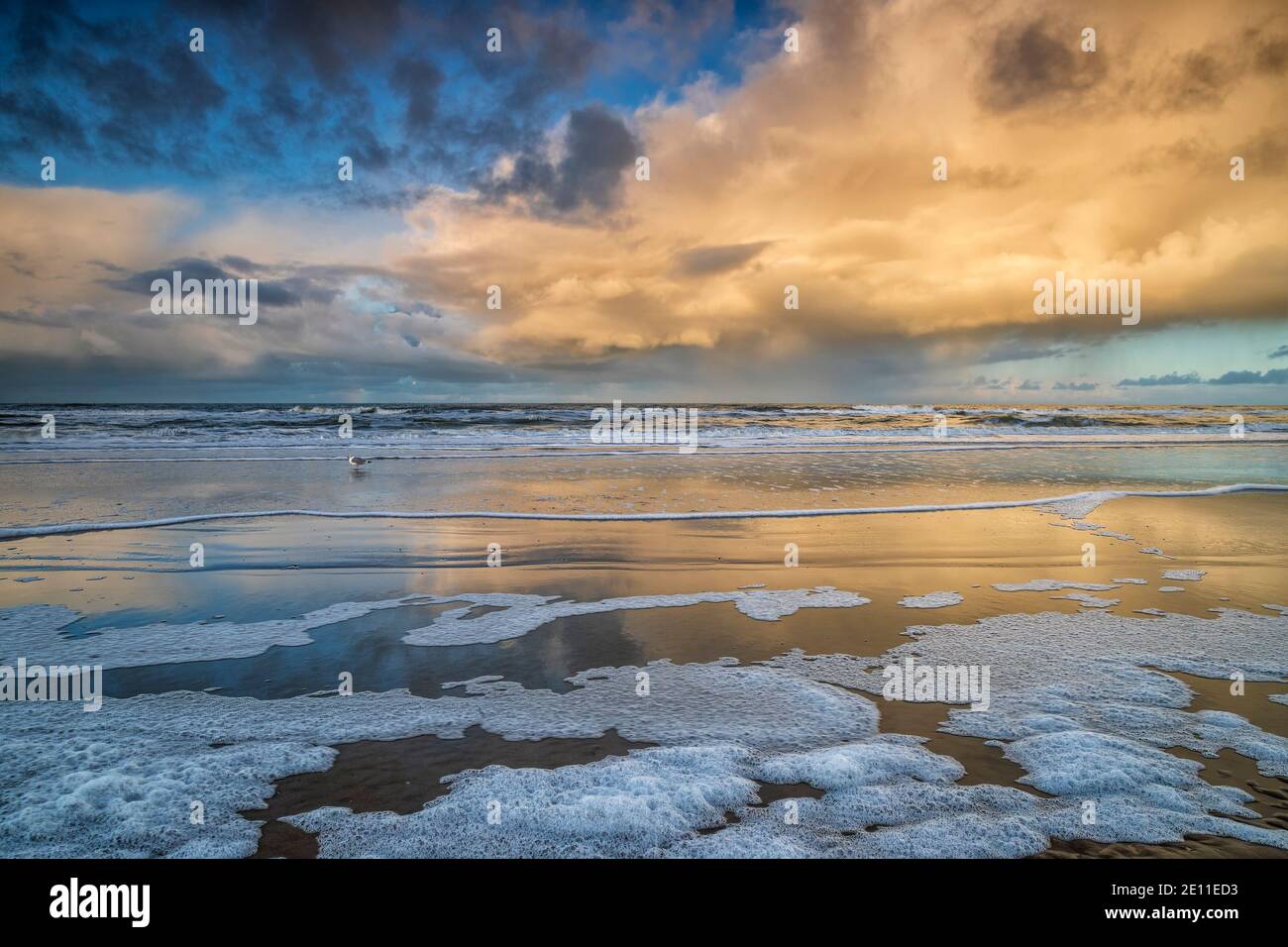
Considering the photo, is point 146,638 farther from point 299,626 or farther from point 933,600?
point 933,600

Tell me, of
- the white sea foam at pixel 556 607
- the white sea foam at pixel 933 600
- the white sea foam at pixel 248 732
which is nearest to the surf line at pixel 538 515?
the white sea foam at pixel 556 607

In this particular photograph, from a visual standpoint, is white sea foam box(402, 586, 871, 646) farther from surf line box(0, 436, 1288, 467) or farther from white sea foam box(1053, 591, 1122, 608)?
surf line box(0, 436, 1288, 467)

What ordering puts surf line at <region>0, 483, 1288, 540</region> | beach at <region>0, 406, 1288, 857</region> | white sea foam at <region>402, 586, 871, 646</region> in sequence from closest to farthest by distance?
beach at <region>0, 406, 1288, 857</region>, white sea foam at <region>402, 586, 871, 646</region>, surf line at <region>0, 483, 1288, 540</region>

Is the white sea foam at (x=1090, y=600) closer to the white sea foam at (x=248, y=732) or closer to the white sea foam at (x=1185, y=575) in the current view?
the white sea foam at (x=1185, y=575)

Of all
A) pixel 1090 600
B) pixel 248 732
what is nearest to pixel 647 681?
pixel 248 732

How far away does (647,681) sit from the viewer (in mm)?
4559

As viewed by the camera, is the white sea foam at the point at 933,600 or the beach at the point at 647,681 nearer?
the beach at the point at 647,681

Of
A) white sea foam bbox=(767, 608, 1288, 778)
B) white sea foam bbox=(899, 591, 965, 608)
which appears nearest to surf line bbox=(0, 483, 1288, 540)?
white sea foam bbox=(899, 591, 965, 608)

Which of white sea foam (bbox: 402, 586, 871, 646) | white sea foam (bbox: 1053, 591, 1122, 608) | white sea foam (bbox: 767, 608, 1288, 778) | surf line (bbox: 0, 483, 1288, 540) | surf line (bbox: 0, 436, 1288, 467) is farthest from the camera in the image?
surf line (bbox: 0, 436, 1288, 467)

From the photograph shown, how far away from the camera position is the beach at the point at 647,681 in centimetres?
292

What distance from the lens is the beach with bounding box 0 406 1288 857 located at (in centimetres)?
292

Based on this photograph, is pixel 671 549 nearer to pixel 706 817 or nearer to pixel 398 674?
pixel 398 674
